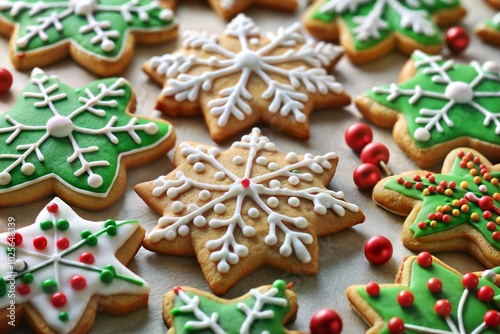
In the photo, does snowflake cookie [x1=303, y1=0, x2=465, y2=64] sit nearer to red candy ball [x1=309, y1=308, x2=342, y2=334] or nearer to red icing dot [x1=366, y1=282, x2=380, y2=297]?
red icing dot [x1=366, y1=282, x2=380, y2=297]

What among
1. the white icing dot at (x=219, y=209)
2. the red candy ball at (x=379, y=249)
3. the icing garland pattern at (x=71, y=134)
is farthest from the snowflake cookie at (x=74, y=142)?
the red candy ball at (x=379, y=249)

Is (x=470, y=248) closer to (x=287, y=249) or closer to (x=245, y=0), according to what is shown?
(x=287, y=249)

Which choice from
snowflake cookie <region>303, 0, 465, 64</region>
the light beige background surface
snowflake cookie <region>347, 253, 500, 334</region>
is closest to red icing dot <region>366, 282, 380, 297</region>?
snowflake cookie <region>347, 253, 500, 334</region>

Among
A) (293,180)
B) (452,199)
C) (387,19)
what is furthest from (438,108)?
(293,180)

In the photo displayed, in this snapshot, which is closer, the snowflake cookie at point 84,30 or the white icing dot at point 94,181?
the white icing dot at point 94,181

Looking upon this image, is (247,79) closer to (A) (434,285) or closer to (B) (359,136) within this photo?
(B) (359,136)

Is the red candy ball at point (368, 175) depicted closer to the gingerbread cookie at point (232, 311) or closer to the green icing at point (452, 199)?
the green icing at point (452, 199)

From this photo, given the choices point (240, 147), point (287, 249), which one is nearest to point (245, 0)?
point (240, 147)
